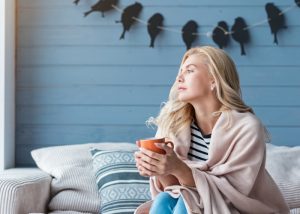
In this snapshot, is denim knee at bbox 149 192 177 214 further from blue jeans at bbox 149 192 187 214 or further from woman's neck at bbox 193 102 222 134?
woman's neck at bbox 193 102 222 134

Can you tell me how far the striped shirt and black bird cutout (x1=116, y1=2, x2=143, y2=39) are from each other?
122 centimetres

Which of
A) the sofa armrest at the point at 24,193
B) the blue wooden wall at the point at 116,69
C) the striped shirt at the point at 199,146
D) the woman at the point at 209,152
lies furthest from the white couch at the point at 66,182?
the striped shirt at the point at 199,146

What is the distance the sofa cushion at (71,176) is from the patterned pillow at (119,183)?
5 centimetres

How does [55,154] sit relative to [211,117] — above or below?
below

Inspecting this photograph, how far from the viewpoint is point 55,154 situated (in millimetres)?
2590

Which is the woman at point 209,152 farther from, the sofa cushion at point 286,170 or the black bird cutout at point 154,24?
the black bird cutout at point 154,24

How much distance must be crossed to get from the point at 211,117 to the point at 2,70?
1360 millimetres

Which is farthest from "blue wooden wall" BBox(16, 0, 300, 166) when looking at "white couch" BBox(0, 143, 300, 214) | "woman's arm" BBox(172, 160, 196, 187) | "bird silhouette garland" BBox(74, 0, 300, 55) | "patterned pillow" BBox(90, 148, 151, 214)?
"woman's arm" BBox(172, 160, 196, 187)

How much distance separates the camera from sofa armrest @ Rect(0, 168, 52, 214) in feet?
6.80

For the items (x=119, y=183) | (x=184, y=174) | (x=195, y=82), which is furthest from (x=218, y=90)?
(x=119, y=183)

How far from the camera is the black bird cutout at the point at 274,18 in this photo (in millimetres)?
2938

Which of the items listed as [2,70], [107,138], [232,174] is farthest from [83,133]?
[232,174]

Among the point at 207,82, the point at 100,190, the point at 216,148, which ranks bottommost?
the point at 100,190

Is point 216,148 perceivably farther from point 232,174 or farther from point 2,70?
point 2,70
